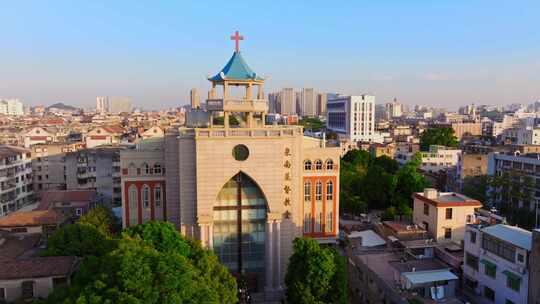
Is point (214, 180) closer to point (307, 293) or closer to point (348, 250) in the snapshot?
point (307, 293)

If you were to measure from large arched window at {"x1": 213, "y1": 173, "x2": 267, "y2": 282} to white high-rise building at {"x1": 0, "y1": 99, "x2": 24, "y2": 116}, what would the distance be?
15940 centimetres

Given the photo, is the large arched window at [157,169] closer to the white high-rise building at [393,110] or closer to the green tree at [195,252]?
the green tree at [195,252]

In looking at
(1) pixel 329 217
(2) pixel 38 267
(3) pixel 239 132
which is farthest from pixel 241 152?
(2) pixel 38 267

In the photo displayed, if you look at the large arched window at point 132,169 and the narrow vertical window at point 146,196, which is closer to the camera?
the large arched window at point 132,169

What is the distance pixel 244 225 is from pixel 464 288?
1174cm

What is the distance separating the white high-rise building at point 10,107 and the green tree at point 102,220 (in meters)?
150

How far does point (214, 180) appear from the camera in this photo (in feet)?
71.0

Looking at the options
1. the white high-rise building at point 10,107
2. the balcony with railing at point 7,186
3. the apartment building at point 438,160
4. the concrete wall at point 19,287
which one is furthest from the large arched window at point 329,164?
the white high-rise building at point 10,107

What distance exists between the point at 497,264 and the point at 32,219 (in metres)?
28.8

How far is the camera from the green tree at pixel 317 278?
17.3m

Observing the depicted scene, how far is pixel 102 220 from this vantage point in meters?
26.3

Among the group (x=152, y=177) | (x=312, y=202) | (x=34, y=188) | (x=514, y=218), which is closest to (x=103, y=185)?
(x=34, y=188)

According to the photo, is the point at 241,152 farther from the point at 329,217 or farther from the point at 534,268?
the point at 534,268

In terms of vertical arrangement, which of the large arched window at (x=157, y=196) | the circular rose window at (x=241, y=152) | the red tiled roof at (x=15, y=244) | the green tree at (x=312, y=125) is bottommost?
the red tiled roof at (x=15, y=244)
